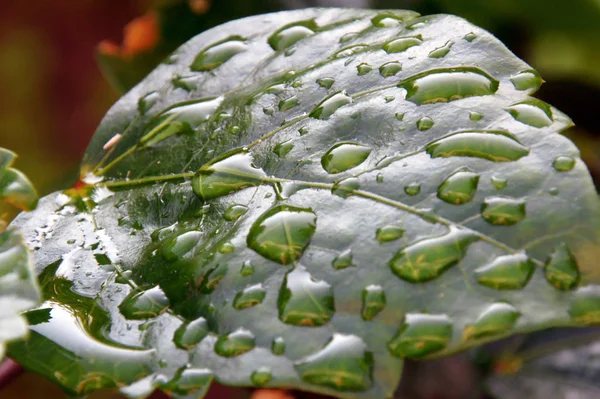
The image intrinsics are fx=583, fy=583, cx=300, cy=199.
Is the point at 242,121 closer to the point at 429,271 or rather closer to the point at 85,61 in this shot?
the point at 429,271

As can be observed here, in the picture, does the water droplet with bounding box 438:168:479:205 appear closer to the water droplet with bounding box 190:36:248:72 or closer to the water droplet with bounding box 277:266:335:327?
the water droplet with bounding box 277:266:335:327

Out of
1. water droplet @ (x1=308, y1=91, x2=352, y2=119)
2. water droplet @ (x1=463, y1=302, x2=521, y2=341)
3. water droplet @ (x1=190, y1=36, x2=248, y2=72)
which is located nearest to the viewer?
water droplet @ (x1=463, y1=302, x2=521, y2=341)

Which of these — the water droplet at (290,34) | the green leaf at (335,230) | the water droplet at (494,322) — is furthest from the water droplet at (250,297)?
the water droplet at (290,34)

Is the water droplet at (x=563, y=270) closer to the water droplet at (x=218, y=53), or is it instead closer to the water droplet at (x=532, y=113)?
the water droplet at (x=532, y=113)

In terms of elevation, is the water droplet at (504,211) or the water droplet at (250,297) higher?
the water droplet at (504,211)

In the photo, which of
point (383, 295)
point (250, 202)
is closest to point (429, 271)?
point (383, 295)

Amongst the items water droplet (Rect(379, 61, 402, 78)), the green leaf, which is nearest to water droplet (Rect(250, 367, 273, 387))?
the green leaf
